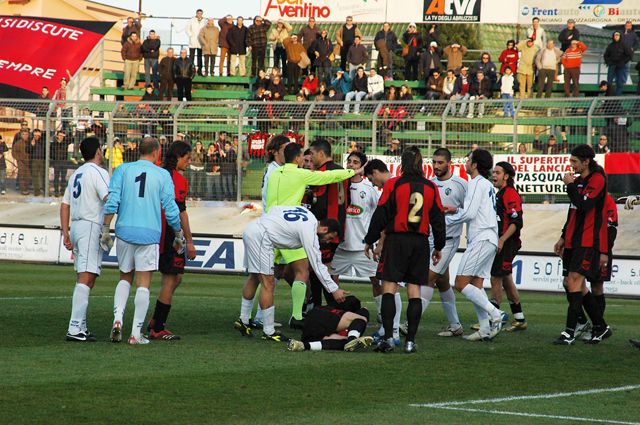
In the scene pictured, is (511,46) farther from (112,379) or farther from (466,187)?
(112,379)

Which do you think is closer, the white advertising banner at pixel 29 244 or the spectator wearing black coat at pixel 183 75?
the white advertising banner at pixel 29 244

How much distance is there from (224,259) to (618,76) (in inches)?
515

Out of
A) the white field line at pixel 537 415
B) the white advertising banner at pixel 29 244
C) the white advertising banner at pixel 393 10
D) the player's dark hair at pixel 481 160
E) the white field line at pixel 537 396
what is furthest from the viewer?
the white advertising banner at pixel 393 10

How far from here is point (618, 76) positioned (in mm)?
30766

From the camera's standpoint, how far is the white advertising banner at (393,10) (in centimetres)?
3528

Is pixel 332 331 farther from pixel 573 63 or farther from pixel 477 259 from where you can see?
pixel 573 63

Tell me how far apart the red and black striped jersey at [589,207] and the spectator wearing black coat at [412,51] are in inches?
834

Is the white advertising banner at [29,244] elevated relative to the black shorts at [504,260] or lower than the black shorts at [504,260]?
lower

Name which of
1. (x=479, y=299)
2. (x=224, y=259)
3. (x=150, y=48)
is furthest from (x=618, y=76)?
(x=479, y=299)

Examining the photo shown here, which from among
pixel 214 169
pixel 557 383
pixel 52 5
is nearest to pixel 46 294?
pixel 557 383

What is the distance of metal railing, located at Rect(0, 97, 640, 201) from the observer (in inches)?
1073

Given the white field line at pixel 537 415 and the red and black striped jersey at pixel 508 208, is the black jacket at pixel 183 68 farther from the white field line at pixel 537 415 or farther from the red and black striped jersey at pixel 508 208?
the white field line at pixel 537 415

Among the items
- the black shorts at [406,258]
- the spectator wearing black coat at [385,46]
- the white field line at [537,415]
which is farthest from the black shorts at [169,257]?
the spectator wearing black coat at [385,46]

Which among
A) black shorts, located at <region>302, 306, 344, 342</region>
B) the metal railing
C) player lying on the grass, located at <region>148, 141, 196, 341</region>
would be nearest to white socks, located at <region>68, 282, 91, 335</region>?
player lying on the grass, located at <region>148, 141, 196, 341</region>
